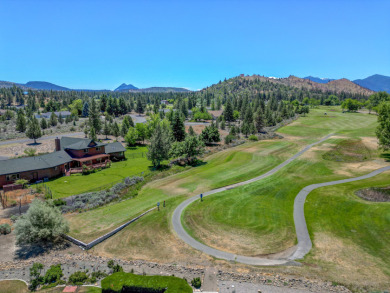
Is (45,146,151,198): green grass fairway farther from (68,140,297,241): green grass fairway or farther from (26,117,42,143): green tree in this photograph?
(26,117,42,143): green tree

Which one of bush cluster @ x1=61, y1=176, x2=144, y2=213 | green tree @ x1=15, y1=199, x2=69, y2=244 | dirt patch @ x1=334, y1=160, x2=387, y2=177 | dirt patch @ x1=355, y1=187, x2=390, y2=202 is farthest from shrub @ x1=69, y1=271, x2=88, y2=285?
dirt patch @ x1=334, y1=160, x2=387, y2=177

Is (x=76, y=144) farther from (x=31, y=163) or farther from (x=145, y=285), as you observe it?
(x=145, y=285)

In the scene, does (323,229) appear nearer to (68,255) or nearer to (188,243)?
(188,243)

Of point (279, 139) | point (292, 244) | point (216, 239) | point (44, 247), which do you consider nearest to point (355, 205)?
point (292, 244)

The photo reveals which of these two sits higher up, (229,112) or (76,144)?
(229,112)

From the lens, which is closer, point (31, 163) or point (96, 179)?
point (31, 163)

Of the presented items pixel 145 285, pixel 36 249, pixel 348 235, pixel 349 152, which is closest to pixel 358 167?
pixel 349 152
